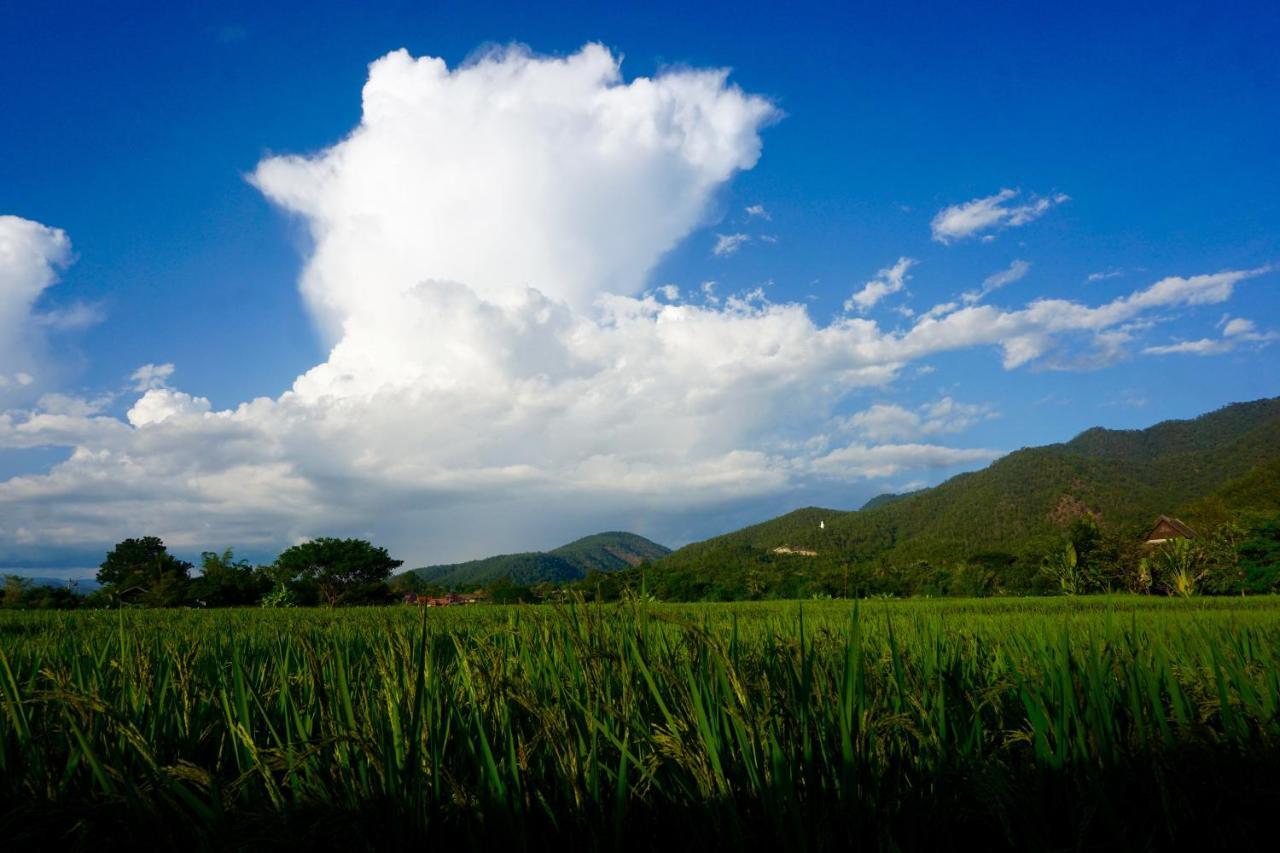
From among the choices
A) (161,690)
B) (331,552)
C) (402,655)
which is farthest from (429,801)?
(331,552)

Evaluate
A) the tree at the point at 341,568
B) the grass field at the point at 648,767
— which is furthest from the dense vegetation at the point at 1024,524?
the tree at the point at 341,568

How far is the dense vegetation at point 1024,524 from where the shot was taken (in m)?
30.2

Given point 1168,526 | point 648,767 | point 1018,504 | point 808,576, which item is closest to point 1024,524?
point 1018,504

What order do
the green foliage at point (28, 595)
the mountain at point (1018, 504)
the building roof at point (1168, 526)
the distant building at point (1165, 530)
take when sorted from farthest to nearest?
the mountain at point (1018, 504), the distant building at point (1165, 530), the building roof at point (1168, 526), the green foliage at point (28, 595)

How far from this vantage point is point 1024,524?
70.2m

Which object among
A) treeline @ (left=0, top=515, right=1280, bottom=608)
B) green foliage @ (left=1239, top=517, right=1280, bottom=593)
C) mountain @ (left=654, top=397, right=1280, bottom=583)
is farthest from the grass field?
mountain @ (left=654, top=397, right=1280, bottom=583)

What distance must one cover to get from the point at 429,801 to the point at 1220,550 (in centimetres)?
3730

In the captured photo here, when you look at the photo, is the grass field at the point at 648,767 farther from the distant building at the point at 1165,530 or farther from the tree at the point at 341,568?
the distant building at the point at 1165,530

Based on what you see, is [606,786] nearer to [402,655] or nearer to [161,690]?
[402,655]

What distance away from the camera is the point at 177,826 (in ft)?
4.49

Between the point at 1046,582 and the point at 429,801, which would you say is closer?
the point at 429,801

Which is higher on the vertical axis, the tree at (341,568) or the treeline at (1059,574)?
the tree at (341,568)

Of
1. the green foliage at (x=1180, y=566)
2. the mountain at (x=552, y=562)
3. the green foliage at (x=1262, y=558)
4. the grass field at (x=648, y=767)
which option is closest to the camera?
the grass field at (x=648, y=767)

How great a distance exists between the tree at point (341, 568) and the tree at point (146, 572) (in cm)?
448
